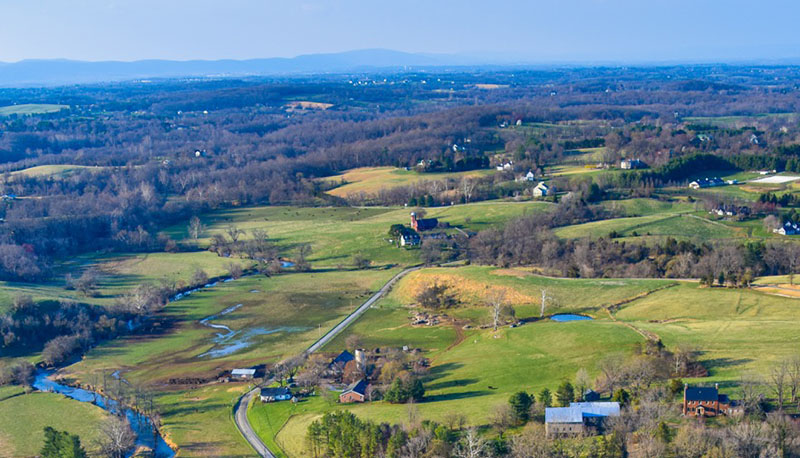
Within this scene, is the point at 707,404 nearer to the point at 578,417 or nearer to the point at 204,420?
the point at 578,417

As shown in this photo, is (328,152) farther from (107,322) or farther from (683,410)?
(683,410)

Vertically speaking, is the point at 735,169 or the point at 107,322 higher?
the point at 735,169

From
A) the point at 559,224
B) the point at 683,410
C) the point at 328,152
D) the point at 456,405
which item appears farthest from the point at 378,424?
the point at 328,152

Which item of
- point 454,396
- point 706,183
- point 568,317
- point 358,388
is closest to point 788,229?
point 706,183

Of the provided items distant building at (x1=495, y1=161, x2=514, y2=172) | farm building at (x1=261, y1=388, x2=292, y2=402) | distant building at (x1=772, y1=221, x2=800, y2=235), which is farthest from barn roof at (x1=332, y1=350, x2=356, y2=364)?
distant building at (x1=495, y1=161, x2=514, y2=172)

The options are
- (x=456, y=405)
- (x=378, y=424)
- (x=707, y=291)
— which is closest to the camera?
Result: (x=378, y=424)

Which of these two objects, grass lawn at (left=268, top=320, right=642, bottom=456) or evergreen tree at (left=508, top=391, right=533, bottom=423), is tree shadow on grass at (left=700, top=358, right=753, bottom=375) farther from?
evergreen tree at (left=508, top=391, right=533, bottom=423)
